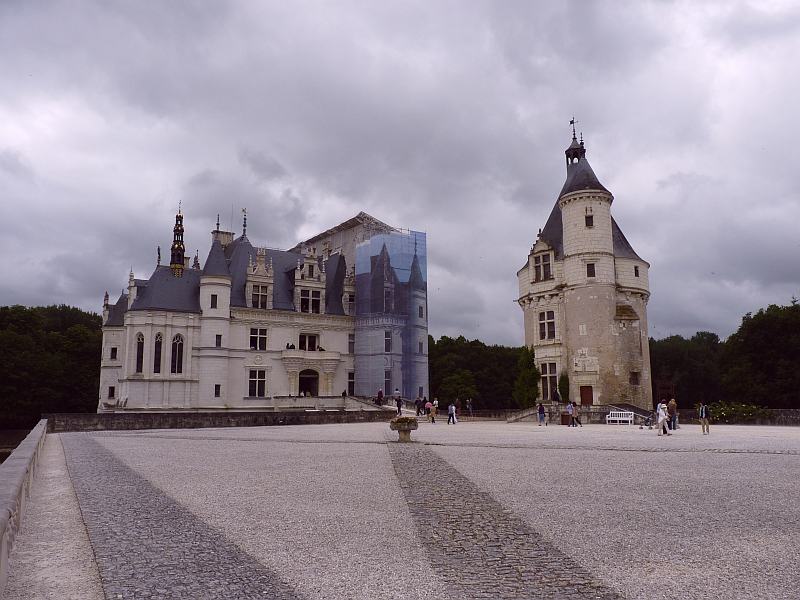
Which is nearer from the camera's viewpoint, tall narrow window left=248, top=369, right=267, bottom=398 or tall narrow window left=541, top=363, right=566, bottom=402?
tall narrow window left=541, top=363, right=566, bottom=402

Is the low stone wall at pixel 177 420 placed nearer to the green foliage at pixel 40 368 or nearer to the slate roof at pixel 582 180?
the slate roof at pixel 582 180

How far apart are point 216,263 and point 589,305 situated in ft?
85.6

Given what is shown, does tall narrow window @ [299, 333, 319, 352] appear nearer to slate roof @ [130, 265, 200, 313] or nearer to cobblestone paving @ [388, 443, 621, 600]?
slate roof @ [130, 265, 200, 313]

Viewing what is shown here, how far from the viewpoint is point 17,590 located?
4895 millimetres

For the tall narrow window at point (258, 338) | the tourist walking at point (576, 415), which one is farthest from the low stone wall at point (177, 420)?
the tall narrow window at point (258, 338)

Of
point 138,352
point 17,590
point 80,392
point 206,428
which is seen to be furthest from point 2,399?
point 17,590

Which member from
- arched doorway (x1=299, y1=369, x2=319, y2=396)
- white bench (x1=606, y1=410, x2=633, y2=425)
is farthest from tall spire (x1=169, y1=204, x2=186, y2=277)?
white bench (x1=606, y1=410, x2=633, y2=425)

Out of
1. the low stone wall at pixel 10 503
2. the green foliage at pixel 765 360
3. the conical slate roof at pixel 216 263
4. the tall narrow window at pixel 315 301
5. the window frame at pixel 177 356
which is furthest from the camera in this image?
the tall narrow window at pixel 315 301

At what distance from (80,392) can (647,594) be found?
61.3m

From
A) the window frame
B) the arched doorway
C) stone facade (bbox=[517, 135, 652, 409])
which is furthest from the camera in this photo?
the arched doorway

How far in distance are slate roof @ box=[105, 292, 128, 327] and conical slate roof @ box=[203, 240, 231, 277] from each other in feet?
24.4

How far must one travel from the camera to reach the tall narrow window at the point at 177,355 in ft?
145

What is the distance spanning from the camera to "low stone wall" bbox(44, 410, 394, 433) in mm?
28703

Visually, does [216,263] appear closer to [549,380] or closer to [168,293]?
[168,293]
